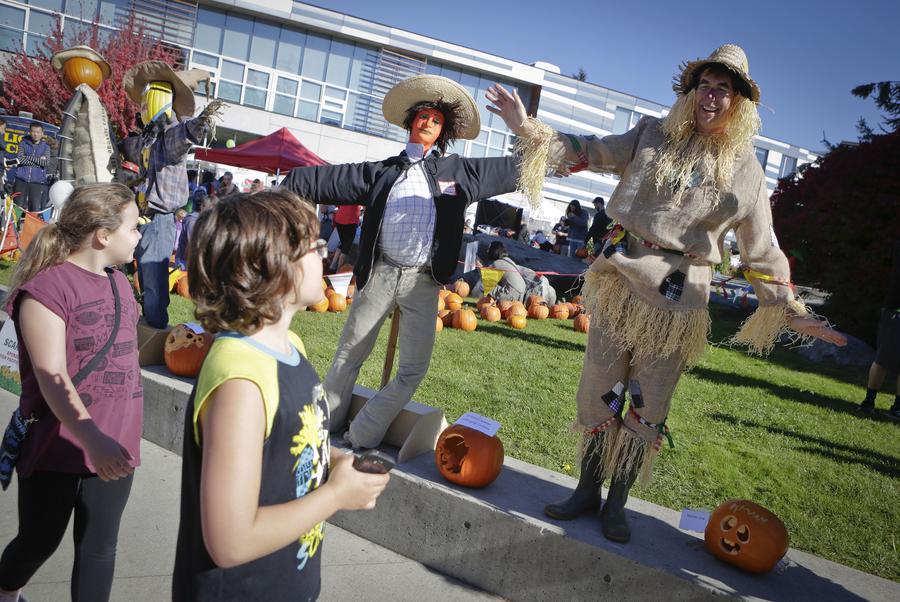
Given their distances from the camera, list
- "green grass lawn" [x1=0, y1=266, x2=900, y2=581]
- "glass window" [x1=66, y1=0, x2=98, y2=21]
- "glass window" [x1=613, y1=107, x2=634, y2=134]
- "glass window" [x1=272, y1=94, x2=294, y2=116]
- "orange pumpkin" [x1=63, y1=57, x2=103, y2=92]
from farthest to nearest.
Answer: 1. "glass window" [x1=613, y1=107, x2=634, y2=134]
2. "glass window" [x1=272, y1=94, x2=294, y2=116]
3. "glass window" [x1=66, y1=0, x2=98, y2=21]
4. "orange pumpkin" [x1=63, y1=57, x2=103, y2=92]
5. "green grass lawn" [x1=0, y1=266, x2=900, y2=581]

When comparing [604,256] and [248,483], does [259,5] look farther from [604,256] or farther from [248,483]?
[248,483]

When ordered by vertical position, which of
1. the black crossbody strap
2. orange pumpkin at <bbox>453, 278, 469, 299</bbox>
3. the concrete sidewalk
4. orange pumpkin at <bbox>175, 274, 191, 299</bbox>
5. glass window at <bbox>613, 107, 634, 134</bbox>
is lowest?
the concrete sidewalk

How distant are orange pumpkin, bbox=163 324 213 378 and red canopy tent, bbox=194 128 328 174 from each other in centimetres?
935

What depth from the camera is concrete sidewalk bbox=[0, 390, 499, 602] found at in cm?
273

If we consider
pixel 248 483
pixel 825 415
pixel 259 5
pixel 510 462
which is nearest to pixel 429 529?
pixel 510 462

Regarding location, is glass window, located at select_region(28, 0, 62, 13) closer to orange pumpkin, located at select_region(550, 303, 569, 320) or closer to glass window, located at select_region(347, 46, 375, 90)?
glass window, located at select_region(347, 46, 375, 90)

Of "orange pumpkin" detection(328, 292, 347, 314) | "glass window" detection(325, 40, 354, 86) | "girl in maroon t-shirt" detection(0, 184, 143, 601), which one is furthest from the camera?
"glass window" detection(325, 40, 354, 86)

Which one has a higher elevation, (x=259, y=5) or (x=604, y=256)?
(x=259, y=5)

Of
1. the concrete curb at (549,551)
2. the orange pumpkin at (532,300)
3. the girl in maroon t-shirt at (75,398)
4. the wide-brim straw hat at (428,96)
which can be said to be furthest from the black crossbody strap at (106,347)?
the orange pumpkin at (532,300)

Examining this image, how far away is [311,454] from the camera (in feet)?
4.78

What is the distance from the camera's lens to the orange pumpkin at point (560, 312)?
1102 centimetres

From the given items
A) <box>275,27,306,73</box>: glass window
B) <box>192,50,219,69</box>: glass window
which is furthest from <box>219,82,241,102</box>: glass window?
<box>275,27,306,73</box>: glass window

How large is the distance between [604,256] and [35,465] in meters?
2.37

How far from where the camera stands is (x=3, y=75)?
2269 centimetres
